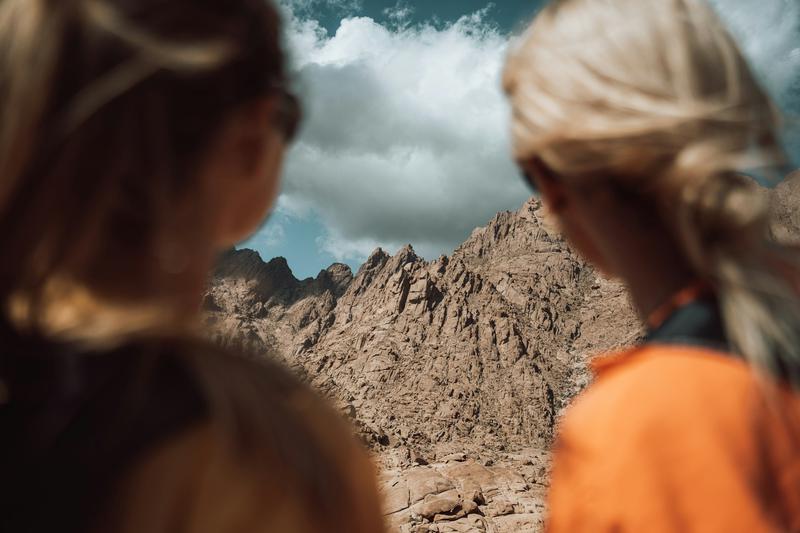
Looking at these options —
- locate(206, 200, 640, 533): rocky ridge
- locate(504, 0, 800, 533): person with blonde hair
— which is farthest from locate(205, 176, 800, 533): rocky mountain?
locate(504, 0, 800, 533): person with blonde hair

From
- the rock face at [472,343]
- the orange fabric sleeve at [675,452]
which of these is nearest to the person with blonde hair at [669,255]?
the orange fabric sleeve at [675,452]

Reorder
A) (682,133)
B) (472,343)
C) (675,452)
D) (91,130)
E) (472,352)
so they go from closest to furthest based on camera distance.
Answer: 1. (91,130)
2. (675,452)
3. (682,133)
4. (472,352)
5. (472,343)

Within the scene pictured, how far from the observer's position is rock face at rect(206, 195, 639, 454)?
4219cm

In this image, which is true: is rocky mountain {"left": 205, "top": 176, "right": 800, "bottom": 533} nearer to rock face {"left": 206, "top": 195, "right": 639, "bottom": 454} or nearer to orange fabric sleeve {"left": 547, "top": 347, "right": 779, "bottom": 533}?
rock face {"left": 206, "top": 195, "right": 639, "bottom": 454}

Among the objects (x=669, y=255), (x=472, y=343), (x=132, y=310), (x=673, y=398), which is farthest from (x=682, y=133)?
(x=472, y=343)

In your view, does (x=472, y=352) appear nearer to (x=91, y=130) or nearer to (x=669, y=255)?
(x=669, y=255)

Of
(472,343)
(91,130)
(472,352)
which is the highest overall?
(472,343)

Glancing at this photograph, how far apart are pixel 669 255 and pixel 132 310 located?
0.91 m

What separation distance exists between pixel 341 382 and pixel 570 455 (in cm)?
4890

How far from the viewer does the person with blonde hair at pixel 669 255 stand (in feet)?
3.08

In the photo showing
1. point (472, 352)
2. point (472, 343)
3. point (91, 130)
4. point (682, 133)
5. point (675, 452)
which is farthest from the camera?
point (472, 343)

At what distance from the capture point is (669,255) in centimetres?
114

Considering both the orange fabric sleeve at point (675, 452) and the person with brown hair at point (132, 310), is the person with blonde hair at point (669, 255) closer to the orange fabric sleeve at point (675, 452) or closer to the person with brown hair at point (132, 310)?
the orange fabric sleeve at point (675, 452)

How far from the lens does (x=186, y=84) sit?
821 mm
